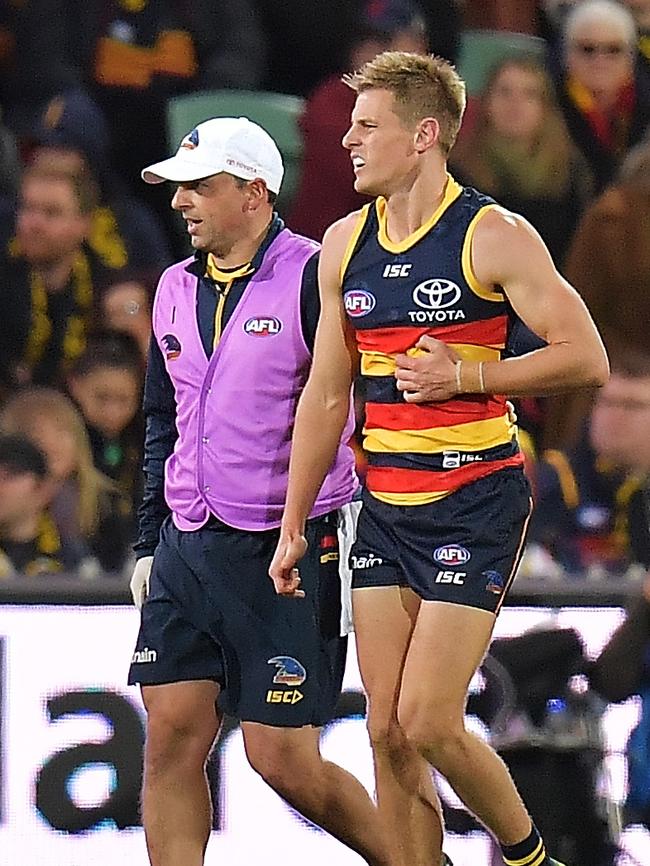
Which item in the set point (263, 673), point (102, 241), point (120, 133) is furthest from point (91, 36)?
point (263, 673)

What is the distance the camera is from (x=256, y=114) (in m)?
7.67

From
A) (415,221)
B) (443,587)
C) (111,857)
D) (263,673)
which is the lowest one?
(111,857)

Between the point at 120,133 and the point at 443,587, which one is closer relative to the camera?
the point at 443,587

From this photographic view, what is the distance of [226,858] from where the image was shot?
5301 mm

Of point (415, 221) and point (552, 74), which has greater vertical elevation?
point (415, 221)

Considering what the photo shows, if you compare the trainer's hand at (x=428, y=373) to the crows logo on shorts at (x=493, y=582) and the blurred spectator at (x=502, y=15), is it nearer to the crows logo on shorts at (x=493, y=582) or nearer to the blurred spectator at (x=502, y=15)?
the crows logo on shorts at (x=493, y=582)

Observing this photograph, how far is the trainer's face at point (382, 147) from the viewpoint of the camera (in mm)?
4188

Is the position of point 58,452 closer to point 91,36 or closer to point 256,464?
point 91,36

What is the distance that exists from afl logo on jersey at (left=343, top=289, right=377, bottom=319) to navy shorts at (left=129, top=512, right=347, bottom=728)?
566 mm

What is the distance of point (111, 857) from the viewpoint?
529 centimetres

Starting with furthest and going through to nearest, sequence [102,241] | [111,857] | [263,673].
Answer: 1. [102,241]
2. [111,857]
3. [263,673]

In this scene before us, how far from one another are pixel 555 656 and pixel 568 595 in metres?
0.18

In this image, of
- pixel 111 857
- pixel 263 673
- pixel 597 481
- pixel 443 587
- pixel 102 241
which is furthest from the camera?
pixel 102 241

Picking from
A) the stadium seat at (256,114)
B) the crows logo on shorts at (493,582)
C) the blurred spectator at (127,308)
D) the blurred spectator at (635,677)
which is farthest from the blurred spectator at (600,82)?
the crows logo on shorts at (493,582)
